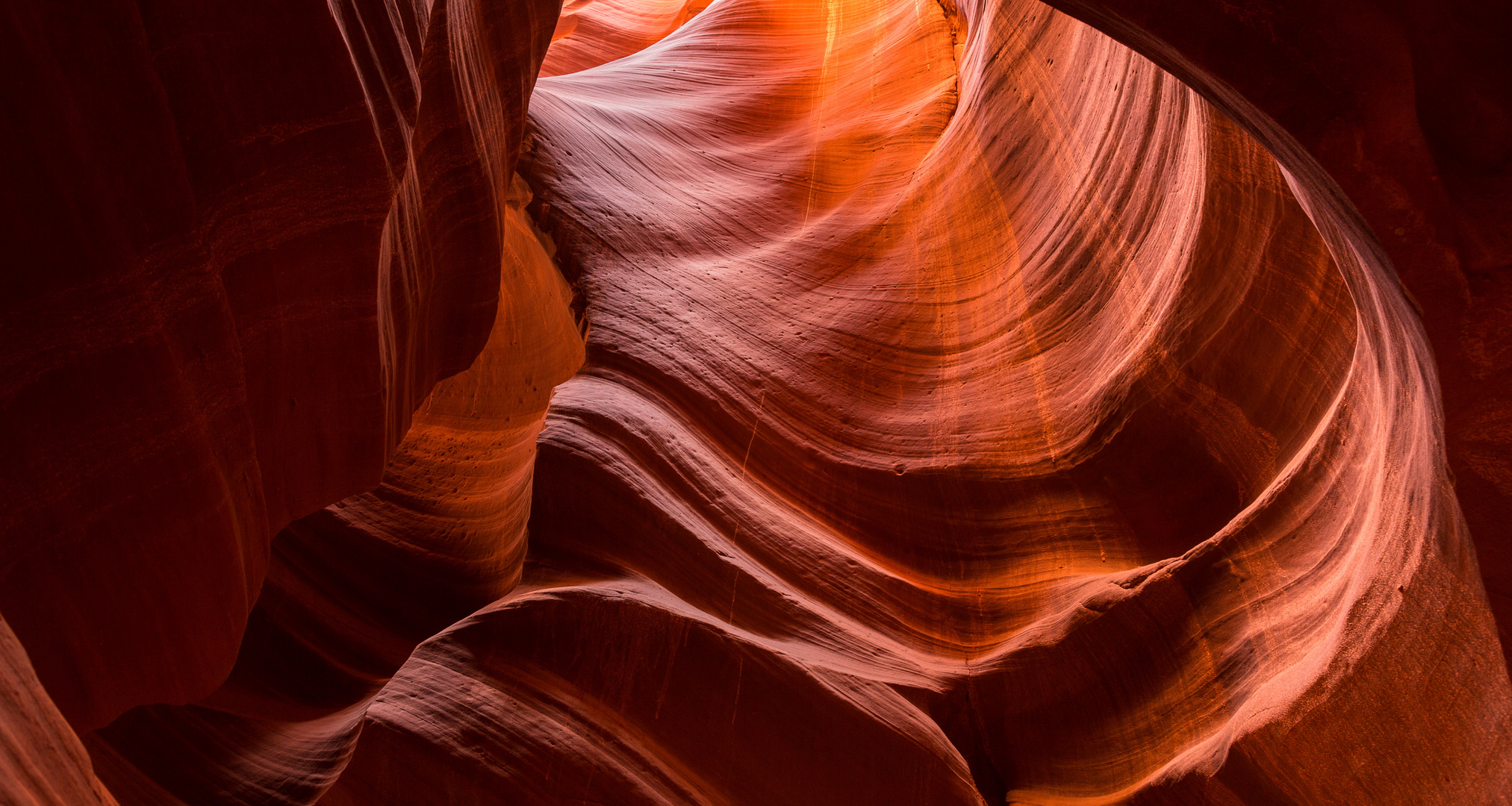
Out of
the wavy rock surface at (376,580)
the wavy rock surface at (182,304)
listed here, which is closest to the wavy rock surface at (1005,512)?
the wavy rock surface at (376,580)

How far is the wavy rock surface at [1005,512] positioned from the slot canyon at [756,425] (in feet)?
0.07

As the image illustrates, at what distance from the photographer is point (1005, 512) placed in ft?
15.2

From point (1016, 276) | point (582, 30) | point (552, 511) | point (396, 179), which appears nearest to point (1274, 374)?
point (1016, 276)

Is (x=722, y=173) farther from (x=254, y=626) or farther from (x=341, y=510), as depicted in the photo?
(x=254, y=626)

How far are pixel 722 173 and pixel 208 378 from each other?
16.7ft

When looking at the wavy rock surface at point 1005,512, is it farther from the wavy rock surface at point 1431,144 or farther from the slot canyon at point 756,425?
the wavy rock surface at point 1431,144

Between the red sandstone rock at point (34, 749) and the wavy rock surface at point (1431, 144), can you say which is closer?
the red sandstone rock at point (34, 749)

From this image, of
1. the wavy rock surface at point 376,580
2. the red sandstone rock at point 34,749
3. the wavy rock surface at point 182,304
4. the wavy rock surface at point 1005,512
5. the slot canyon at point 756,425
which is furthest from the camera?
the wavy rock surface at point 376,580

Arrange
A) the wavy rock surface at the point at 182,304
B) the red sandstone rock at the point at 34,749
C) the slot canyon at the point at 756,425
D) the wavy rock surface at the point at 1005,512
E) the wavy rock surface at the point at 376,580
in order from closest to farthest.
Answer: the red sandstone rock at the point at 34,749, the wavy rock surface at the point at 182,304, the slot canyon at the point at 756,425, the wavy rock surface at the point at 1005,512, the wavy rock surface at the point at 376,580

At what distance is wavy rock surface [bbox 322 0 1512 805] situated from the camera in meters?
3.01

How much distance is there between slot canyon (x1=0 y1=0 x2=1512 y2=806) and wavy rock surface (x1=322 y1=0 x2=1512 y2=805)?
0.07 feet

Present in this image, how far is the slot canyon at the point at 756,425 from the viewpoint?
7.11 ft

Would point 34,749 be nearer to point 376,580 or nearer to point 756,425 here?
point 376,580

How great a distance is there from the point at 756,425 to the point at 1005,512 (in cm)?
132
